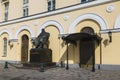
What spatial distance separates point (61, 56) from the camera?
18.9 metres

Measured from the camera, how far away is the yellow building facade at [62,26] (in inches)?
621

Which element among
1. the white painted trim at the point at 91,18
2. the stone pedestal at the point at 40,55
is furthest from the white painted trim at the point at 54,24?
the stone pedestal at the point at 40,55

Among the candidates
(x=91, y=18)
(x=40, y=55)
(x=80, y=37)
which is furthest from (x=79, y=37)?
(x=40, y=55)

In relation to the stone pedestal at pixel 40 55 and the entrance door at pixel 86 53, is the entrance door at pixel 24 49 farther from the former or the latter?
the entrance door at pixel 86 53

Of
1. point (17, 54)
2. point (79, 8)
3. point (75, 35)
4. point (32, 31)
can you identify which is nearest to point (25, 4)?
point (32, 31)

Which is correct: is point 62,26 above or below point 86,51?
above

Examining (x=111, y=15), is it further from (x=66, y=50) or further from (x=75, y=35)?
(x=66, y=50)

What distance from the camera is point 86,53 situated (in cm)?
1755

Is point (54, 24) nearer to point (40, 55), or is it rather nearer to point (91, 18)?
point (40, 55)

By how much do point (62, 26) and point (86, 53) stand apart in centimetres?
354

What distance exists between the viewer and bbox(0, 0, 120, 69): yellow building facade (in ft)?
51.8

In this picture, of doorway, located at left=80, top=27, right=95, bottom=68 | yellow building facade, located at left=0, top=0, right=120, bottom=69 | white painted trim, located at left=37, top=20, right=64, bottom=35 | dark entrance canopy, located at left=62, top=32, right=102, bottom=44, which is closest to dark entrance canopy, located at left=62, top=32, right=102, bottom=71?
dark entrance canopy, located at left=62, top=32, right=102, bottom=44

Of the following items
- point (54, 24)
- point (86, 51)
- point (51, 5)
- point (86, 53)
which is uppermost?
point (51, 5)

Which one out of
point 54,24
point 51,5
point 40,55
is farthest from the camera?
point 51,5
